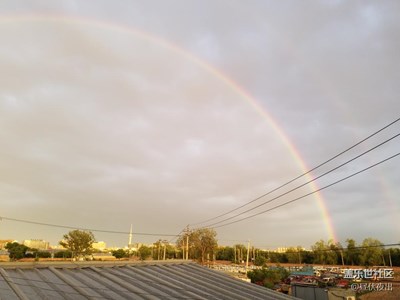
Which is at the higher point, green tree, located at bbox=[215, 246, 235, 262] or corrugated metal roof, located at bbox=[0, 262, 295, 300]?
corrugated metal roof, located at bbox=[0, 262, 295, 300]

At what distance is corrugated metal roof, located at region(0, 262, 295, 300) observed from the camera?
7.87 meters

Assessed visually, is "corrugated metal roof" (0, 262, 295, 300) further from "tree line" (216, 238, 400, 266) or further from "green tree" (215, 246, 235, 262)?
"green tree" (215, 246, 235, 262)

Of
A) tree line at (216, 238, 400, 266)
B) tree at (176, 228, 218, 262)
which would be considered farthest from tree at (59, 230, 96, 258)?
tree line at (216, 238, 400, 266)

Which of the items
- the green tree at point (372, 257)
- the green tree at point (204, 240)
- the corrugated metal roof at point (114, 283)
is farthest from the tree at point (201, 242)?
the corrugated metal roof at point (114, 283)

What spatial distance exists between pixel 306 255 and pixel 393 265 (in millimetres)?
27323

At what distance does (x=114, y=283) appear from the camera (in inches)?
393

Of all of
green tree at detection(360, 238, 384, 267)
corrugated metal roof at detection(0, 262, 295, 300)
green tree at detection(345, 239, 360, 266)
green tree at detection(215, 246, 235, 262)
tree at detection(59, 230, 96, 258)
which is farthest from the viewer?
green tree at detection(215, 246, 235, 262)

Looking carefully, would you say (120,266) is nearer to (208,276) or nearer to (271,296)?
(208,276)

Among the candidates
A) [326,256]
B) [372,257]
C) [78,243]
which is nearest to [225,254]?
[326,256]

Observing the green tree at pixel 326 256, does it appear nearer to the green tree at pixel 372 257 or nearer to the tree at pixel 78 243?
the green tree at pixel 372 257

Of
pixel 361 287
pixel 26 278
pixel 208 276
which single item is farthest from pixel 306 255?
pixel 26 278

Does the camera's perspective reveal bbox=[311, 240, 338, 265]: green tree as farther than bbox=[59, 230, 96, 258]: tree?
Yes

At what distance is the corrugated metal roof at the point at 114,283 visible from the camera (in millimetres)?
7871

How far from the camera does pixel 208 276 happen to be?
45.4 ft
